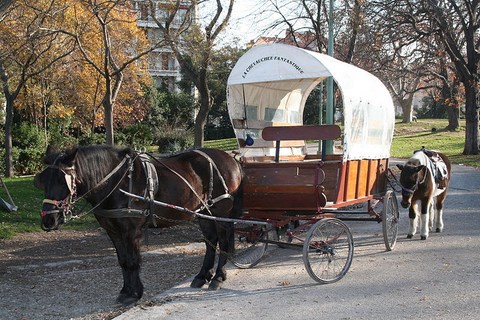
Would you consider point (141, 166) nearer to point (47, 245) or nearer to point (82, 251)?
point (82, 251)

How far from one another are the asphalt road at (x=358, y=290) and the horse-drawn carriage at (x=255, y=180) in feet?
0.86

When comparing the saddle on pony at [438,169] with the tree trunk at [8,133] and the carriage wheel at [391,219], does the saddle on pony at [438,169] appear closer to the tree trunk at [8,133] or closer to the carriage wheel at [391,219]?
the carriage wheel at [391,219]

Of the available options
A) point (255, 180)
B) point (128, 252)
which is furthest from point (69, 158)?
point (255, 180)

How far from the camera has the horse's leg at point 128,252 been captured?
5.98 m

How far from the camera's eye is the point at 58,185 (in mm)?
5355

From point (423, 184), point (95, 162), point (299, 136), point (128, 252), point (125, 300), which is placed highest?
point (299, 136)

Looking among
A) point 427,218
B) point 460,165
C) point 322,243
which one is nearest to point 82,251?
point 322,243

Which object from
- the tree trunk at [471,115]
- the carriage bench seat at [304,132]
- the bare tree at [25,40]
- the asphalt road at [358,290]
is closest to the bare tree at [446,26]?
the tree trunk at [471,115]

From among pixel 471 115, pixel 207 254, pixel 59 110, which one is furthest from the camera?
pixel 59 110

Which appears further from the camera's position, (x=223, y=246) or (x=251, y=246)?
(x=251, y=246)

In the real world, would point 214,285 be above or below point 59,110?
below

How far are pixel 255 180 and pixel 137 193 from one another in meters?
2.20

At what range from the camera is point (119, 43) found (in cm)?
2305

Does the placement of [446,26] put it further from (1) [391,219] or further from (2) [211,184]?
(2) [211,184]
